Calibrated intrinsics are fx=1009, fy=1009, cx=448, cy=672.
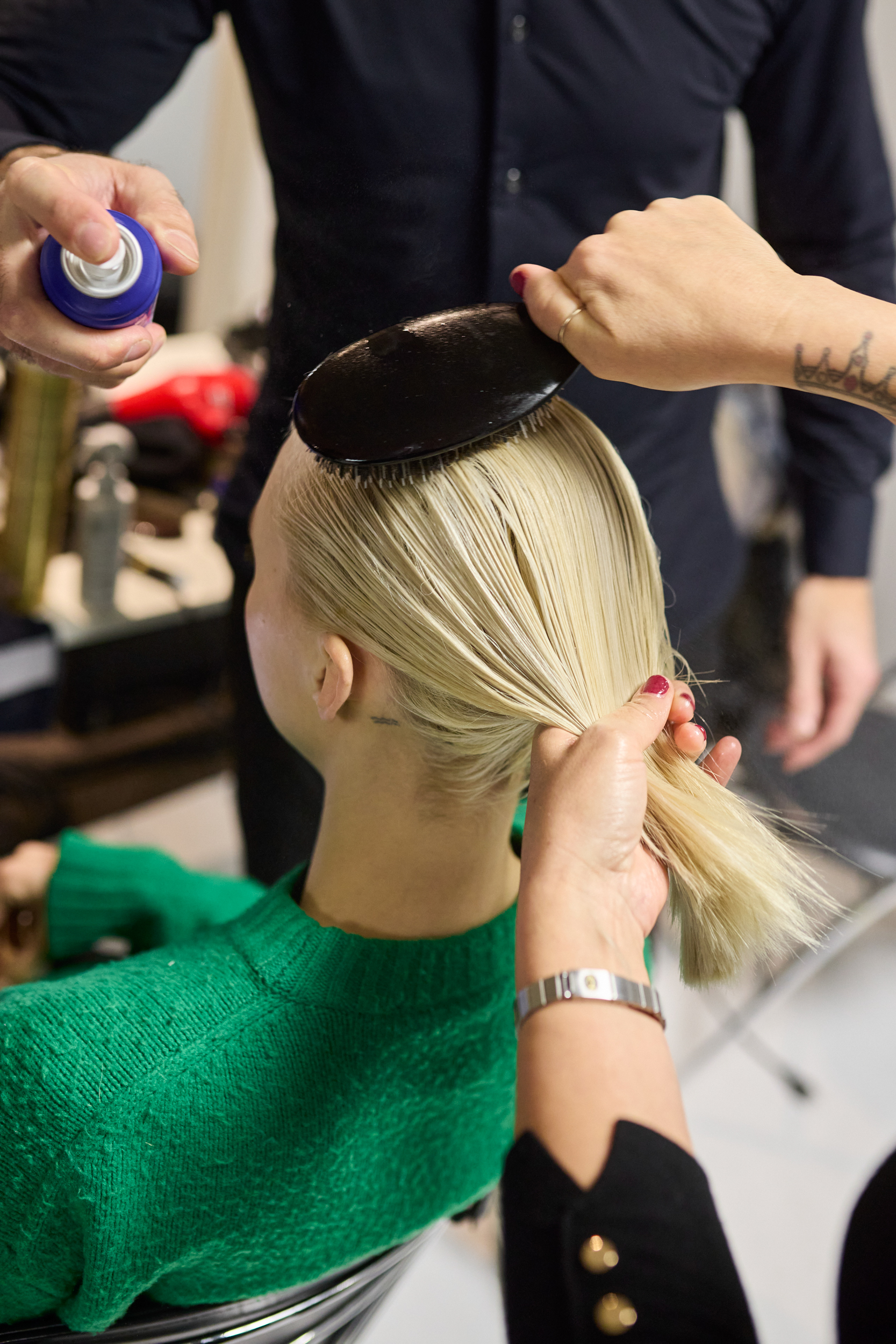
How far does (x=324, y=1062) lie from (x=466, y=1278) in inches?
28.8

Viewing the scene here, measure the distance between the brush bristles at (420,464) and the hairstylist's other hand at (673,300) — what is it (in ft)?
0.17

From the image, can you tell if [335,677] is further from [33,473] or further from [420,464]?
[33,473]

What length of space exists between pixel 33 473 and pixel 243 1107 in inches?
39.0

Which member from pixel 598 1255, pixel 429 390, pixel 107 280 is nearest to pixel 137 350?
pixel 107 280

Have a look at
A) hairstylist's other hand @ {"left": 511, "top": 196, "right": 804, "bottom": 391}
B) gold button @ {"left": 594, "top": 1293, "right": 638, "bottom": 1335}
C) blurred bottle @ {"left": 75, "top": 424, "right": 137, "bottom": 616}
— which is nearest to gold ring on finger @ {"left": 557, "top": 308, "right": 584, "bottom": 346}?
hairstylist's other hand @ {"left": 511, "top": 196, "right": 804, "bottom": 391}

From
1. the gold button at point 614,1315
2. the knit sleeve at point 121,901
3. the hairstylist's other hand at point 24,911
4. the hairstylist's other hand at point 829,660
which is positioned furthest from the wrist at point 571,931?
the hairstylist's other hand at point 24,911

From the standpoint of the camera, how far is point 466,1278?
3.88 feet

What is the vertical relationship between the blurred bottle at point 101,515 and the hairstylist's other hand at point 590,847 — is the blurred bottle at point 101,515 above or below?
below

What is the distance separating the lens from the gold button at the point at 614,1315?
366 millimetres

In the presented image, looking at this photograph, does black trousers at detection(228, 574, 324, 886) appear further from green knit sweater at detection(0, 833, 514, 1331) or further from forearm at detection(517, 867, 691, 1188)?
forearm at detection(517, 867, 691, 1188)

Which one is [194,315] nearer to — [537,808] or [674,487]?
[674,487]

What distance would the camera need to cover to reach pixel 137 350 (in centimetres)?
55

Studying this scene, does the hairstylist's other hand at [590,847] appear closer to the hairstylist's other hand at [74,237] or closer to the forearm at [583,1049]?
the forearm at [583,1049]

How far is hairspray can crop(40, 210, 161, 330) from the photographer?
20.2 inches
